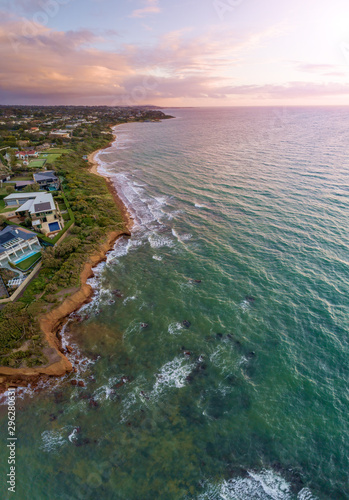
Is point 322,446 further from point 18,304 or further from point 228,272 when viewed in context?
point 18,304

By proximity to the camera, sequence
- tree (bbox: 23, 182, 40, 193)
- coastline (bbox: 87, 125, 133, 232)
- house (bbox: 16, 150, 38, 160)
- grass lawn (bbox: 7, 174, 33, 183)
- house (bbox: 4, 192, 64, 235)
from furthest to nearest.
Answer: house (bbox: 16, 150, 38, 160)
grass lawn (bbox: 7, 174, 33, 183)
tree (bbox: 23, 182, 40, 193)
coastline (bbox: 87, 125, 133, 232)
house (bbox: 4, 192, 64, 235)

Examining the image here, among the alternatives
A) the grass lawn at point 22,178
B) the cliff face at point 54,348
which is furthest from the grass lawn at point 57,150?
the cliff face at point 54,348

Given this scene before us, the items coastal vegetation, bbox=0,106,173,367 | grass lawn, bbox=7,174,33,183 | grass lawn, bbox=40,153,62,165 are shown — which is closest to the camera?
coastal vegetation, bbox=0,106,173,367

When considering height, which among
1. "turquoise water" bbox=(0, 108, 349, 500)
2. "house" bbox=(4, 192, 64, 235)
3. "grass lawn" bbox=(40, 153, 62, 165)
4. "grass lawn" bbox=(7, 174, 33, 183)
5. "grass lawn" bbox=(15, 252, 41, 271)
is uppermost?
"grass lawn" bbox=(40, 153, 62, 165)

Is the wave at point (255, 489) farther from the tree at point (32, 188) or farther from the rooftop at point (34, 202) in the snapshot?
the tree at point (32, 188)

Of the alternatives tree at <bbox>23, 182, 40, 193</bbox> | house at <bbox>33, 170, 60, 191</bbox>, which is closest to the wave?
tree at <bbox>23, 182, 40, 193</bbox>

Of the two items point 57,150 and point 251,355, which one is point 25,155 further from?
point 251,355

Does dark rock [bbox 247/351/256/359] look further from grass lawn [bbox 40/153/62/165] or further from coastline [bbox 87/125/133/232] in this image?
grass lawn [bbox 40/153/62/165]
